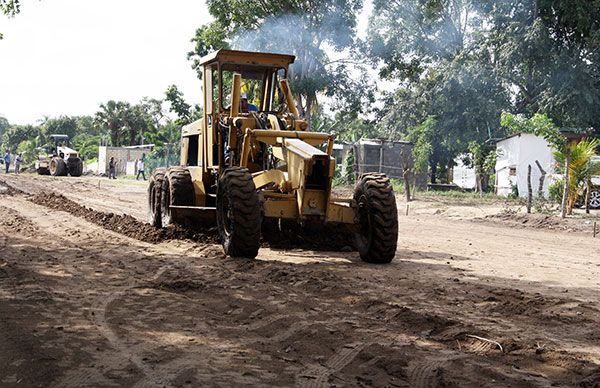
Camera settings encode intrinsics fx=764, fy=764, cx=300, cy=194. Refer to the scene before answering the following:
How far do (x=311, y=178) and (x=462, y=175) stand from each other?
4257cm

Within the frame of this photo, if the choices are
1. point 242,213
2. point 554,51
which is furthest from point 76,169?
point 242,213

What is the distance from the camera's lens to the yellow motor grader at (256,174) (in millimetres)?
10344

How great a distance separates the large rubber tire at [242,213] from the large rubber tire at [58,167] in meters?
40.4

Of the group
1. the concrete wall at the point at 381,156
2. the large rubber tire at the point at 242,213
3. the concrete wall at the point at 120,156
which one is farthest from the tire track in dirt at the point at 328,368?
the concrete wall at the point at 120,156

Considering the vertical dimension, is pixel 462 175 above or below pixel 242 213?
above

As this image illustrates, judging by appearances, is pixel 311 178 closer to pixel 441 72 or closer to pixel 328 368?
pixel 328 368

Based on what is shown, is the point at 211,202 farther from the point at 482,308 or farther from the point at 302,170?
the point at 482,308

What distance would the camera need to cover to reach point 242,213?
1015 centimetres

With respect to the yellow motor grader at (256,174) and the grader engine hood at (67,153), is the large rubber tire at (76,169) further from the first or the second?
the yellow motor grader at (256,174)

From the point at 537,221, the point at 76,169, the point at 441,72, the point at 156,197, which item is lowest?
the point at 537,221

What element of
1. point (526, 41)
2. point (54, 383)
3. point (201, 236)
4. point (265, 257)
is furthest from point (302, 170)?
point (526, 41)

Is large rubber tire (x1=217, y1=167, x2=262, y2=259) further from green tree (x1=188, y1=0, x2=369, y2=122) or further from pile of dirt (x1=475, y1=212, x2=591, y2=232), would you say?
green tree (x1=188, y1=0, x2=369, y2=122)

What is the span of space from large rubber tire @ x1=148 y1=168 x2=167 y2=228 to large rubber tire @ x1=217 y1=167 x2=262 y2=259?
3.88 meters

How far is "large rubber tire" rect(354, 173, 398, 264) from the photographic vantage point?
416 inches
